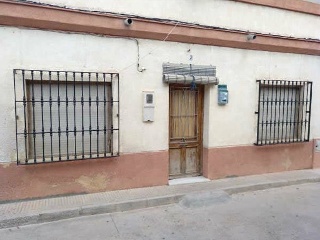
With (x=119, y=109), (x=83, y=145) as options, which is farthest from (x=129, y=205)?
(x=119, y=109)

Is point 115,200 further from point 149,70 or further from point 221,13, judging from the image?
point 221,13

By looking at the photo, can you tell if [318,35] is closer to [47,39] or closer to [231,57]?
[231,57]

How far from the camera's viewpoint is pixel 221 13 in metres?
5.51

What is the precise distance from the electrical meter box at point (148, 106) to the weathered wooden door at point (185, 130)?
0.61 meters

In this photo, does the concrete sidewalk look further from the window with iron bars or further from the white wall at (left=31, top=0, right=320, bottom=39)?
the white wall at (left=31, top=0, right=320, bottom=39)

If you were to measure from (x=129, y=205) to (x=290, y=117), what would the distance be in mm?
4476

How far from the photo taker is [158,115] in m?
5.21

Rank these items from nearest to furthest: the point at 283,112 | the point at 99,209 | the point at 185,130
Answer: the point at 99,209, the point at 185,130, the point at 283,112

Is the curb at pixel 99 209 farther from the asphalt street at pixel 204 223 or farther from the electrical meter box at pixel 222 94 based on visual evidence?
the electrical meter box at pixel 222 94

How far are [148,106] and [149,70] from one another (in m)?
0.67

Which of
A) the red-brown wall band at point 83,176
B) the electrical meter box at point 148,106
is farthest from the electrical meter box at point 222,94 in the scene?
the red-brown wall band at point 83,176

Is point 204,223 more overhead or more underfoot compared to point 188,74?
more underfoot

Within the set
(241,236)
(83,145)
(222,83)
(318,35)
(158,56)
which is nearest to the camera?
(241,236)

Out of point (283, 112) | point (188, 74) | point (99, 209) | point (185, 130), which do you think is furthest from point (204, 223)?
point (283, 112)
